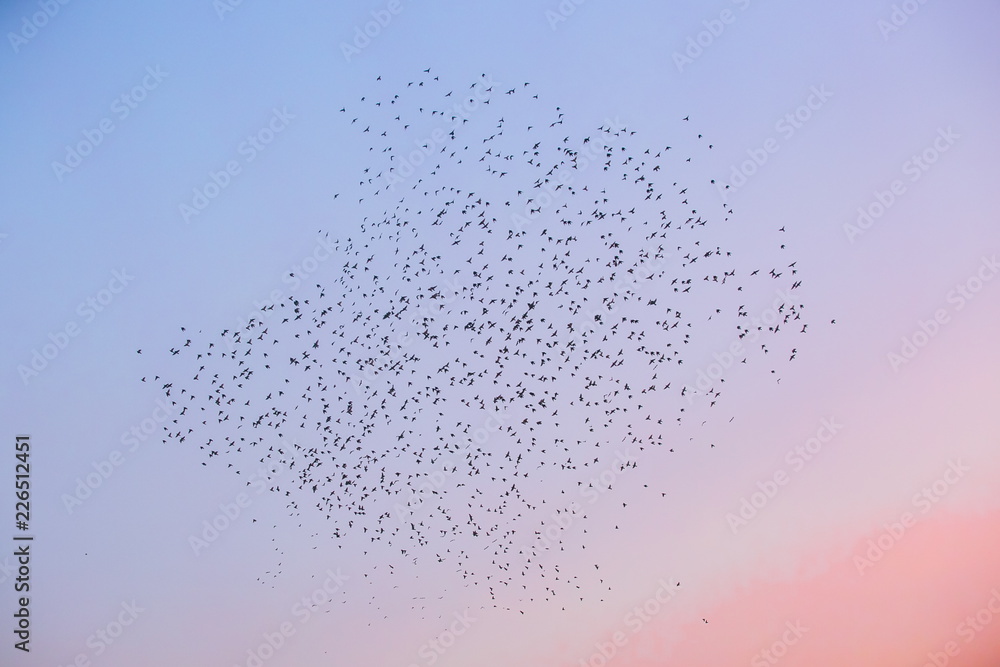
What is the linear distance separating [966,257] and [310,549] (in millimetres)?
4120

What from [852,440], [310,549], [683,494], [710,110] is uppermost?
[710,110]

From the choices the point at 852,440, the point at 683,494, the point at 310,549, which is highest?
the point at 852,440

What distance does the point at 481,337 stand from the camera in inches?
162

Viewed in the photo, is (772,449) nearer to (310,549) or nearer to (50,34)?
(310,549)

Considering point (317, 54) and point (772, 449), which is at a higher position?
point (317, 54)

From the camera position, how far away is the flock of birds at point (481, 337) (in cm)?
409

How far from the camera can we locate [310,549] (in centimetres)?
407

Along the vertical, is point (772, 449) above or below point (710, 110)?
below

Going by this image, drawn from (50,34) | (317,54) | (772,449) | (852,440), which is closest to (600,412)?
(772,449)

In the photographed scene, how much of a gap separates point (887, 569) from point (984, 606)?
62 cm

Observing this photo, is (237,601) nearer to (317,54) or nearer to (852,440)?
(317,54)

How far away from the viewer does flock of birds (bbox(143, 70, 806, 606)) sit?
4.09m

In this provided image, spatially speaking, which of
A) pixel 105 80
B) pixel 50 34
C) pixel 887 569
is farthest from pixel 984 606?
pixel 50 34

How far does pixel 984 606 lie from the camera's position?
4.14m
